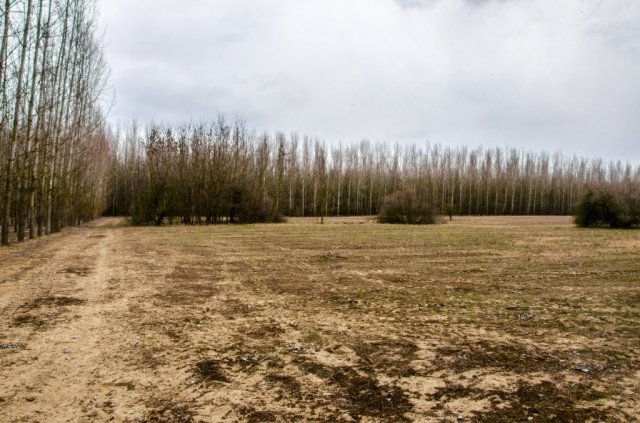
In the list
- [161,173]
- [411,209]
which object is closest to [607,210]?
[411,209]

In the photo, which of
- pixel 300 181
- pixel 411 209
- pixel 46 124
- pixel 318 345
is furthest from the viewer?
pixel 300 181

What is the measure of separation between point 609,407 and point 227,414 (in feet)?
9.00

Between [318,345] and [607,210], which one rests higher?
[607,210]

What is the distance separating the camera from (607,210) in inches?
1143

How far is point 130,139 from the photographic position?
68.8 m

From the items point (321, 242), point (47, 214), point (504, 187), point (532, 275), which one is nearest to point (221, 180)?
point (47, 214)

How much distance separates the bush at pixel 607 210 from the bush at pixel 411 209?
9691 millimetres

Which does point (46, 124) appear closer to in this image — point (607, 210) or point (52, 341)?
point (52, 341)

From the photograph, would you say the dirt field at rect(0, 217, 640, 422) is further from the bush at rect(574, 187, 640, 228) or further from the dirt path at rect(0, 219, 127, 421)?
the bush at rect(574, 187, 640, 228)

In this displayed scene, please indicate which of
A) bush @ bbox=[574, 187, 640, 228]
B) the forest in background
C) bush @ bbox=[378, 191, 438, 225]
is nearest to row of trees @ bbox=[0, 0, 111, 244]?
the forest in background

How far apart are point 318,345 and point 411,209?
2981cm

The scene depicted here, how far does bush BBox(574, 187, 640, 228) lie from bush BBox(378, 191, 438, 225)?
9.69 m

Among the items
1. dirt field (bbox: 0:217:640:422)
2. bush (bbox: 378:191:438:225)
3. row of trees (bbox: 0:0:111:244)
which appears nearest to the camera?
dirt field (bbox: 0:217:640:422)

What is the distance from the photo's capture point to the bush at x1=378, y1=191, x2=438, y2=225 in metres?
33.9
